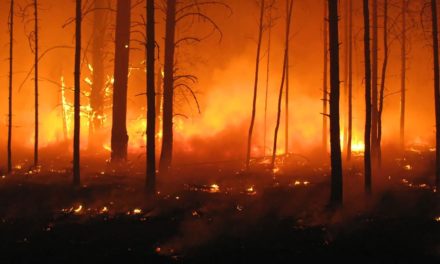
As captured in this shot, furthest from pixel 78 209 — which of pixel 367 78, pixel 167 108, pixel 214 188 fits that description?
pixel 367 78

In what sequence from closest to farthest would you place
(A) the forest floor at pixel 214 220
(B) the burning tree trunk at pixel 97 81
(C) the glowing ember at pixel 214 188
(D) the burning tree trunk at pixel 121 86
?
(A) the forest floor at pixel 214 220, (C) the glowing ember at pixel 214 188, (D) the burning tree trunk at pixel 121 86, (B) the burning tree trunk at pixel 97 81

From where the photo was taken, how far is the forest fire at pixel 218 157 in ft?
40.3

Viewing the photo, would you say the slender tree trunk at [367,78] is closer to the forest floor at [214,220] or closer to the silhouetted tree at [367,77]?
the silhouetted tree at [367,77]

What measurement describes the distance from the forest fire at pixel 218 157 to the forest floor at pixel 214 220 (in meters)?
0.07

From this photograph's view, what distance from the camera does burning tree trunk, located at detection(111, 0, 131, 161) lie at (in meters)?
22.4

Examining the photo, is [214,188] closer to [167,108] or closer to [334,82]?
[167,108]

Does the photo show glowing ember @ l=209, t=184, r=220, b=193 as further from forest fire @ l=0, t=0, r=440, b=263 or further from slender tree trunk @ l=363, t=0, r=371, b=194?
slender tree trunk @ l=363, t=0, r=371, b=194

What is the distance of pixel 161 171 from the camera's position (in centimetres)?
1941

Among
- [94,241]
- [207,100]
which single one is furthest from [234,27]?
[94,241]

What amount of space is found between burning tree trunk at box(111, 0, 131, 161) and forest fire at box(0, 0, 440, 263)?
0.22 feet

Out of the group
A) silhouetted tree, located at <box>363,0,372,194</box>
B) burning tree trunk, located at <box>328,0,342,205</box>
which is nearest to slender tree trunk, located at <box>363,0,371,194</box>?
silhouetted tree, located at <box>363,0,372,194</box>

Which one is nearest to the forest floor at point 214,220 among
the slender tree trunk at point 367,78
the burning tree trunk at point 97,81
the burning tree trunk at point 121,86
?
the slender tree trunk at point 367,78

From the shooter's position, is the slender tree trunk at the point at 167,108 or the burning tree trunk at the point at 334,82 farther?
the slender tree trunk at the point at 167,108

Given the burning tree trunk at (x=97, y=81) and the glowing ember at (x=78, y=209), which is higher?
the burning tree trunk at (x=97, y=81)
